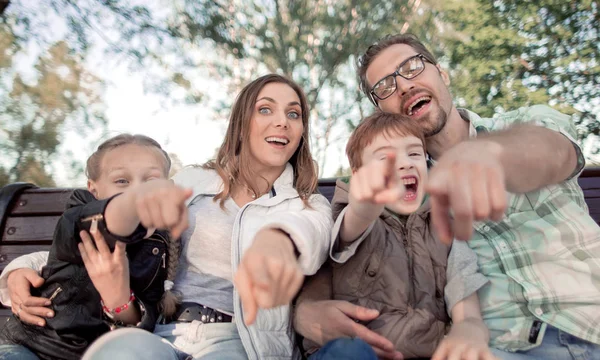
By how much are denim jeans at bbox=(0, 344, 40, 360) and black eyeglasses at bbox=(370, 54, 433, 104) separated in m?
1.90

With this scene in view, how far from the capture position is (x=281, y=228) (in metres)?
1.29

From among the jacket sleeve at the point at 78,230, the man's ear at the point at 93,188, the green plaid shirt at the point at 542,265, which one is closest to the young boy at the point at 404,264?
the green plaid shirt at the point at 542,265

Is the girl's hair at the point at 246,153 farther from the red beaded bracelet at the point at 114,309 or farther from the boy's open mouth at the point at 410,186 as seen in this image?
the red beaded bracelet at the point at 114,309

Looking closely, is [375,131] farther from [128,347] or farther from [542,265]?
[128,347]

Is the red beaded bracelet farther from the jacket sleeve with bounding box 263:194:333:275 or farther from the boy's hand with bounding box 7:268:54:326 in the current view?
the jacket sleeve with bounding box 263:194:333:275

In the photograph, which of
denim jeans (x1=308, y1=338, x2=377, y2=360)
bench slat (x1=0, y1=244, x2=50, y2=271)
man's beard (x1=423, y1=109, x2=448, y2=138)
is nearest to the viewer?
denim jeans (x1=308, y1=338, x2=377, y2=360)

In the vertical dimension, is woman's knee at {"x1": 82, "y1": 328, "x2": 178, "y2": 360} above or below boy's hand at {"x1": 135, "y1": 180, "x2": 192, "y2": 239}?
below

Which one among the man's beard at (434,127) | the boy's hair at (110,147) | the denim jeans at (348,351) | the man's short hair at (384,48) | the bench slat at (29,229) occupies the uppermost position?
the man's short hair at (384,48)

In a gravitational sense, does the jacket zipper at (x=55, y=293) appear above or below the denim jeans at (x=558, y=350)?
above

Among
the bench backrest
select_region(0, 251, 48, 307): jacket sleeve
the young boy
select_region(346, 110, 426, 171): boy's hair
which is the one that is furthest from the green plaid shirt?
select_region(0, 251, 48, 307): jacket sleeve

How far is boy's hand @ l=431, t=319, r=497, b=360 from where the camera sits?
1286 mm

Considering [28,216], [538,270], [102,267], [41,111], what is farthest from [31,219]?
[41,111]

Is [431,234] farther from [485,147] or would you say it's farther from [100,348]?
[100,348]

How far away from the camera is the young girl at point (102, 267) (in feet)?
4.82
